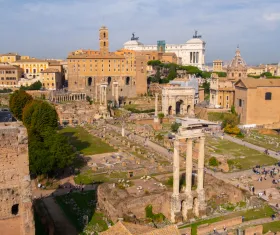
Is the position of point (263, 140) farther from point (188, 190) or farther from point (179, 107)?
point (188, 190)

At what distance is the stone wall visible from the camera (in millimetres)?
20516

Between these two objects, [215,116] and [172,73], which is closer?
[215,116]

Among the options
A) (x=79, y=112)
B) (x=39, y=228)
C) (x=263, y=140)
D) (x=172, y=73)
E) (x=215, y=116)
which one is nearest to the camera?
(x=39, y=228)

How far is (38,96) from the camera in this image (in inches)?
2773

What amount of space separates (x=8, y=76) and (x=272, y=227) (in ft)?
230

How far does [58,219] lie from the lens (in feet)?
74.0

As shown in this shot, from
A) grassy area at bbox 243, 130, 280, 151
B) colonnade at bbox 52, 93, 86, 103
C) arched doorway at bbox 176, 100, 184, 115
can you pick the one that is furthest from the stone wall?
colonnade at bbox 52, 93, 86, 103

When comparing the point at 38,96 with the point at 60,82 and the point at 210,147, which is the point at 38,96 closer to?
the point at 60,82

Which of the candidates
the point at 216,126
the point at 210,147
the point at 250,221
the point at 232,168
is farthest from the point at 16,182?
the point at 216,126

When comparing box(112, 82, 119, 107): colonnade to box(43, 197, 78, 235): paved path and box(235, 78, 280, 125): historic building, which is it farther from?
box(43, 197, 78, 235): paved path

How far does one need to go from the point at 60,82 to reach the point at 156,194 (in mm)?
64724

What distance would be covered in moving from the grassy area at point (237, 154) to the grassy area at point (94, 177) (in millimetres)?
11002

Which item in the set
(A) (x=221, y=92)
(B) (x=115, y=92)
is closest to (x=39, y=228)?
(A) (x=221, y=92)

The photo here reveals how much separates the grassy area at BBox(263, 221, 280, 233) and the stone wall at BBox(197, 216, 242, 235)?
1.55 meters
